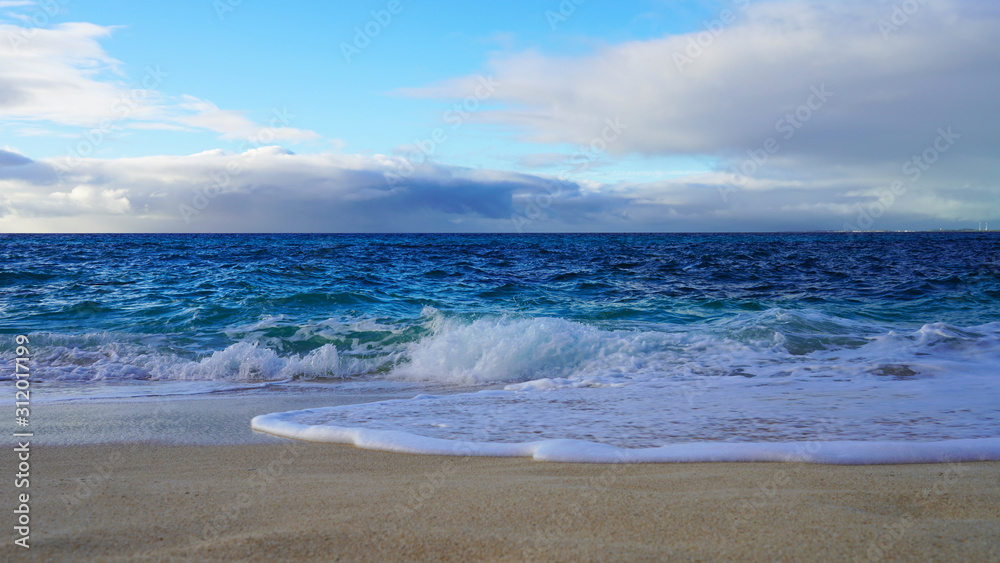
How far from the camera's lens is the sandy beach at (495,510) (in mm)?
2000

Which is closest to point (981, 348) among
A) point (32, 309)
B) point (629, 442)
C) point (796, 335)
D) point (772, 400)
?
point (796, 335)

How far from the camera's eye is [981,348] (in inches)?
294

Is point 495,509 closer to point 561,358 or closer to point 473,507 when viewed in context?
point 473,507

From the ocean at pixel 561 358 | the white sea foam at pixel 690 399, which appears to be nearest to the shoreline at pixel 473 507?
the white sea foam at pixel 690 399

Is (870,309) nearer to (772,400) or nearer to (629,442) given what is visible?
(772,400)

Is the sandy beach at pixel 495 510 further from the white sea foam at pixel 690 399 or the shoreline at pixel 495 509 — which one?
the white sea foam at pixel 690 399

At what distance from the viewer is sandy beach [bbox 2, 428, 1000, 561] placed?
2.00 m

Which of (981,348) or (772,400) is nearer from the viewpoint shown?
(772,400)

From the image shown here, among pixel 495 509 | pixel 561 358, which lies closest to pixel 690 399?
pixel 561 358

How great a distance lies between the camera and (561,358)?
7.16m

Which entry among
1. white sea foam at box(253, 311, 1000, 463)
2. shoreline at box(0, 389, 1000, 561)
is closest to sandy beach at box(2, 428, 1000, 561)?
shoreline at box(0, 389, 1000, 561)

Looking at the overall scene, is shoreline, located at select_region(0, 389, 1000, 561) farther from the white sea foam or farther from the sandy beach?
the white sea foam

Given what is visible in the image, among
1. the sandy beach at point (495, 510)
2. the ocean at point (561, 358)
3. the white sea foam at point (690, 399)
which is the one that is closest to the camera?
the sandy beach at point (495, 510)

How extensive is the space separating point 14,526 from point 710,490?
9.69 ft
